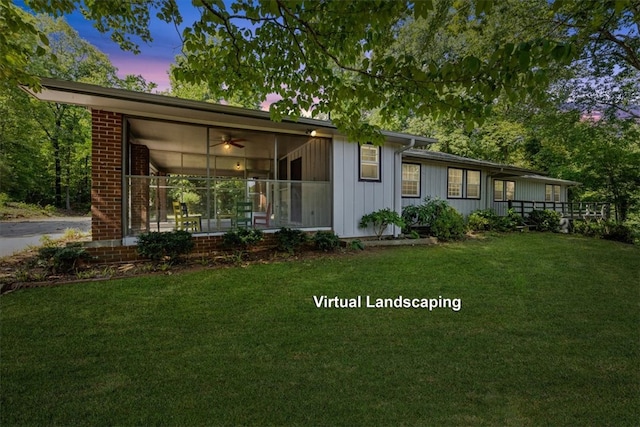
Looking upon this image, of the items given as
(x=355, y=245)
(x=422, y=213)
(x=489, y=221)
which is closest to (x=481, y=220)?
(x=489, y=221)

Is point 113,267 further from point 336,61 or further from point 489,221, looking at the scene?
point 489,221

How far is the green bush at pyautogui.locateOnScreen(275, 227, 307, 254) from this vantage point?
21.6ft

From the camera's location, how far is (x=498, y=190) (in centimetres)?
1390

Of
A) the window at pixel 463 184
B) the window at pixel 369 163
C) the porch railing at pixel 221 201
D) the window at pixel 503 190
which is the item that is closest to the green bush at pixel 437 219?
the window at pixel 369 163

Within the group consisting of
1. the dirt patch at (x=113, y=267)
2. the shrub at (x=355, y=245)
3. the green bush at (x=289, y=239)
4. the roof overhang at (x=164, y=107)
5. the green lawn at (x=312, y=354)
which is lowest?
the green lawn at (x=312, y=354)

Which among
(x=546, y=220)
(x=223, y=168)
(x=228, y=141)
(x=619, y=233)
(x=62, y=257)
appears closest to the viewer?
(x=62, y=257)

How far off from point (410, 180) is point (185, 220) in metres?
8.23

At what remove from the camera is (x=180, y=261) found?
5660 mm

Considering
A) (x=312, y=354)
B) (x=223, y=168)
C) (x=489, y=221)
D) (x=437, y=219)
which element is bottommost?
(x=312, y=354)

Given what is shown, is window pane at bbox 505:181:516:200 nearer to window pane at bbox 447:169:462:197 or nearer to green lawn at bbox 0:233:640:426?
window pane at bbox 447:169:462:197

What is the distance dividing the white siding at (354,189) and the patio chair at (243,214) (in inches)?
89.0

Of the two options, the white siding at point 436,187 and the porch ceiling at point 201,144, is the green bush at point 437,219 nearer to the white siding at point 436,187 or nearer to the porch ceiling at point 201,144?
the white siding at point 436,187

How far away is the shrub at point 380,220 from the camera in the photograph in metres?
7.97

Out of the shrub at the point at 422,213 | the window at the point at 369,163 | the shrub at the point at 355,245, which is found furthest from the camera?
the shrub at the point at 422,213
